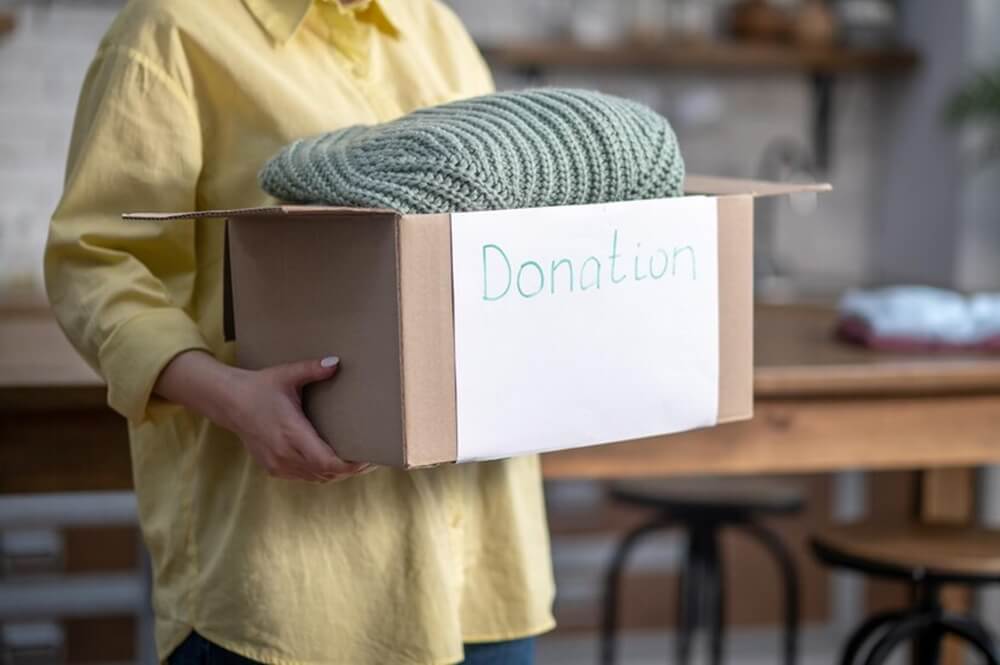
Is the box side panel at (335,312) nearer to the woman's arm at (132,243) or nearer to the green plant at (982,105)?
the woman's arm at (132,243)

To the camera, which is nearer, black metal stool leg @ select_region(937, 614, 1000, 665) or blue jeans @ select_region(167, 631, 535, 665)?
blue jeans @ select_region(167, 631, 535, 665)

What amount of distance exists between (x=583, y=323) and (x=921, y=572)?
40.3 inches

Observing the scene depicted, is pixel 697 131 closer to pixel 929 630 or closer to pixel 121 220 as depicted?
pixel 929 630

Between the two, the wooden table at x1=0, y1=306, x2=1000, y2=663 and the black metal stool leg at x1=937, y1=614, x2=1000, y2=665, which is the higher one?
the wooden table at x1=0, y1=306, x2=1000, y2=663

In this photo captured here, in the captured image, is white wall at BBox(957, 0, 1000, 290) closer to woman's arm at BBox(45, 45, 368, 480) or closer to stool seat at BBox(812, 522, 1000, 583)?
→ stool seat at BBox(812, 522, 1000, 583)

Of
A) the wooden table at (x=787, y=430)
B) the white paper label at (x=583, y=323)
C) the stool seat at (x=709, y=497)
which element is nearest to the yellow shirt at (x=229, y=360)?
the white paper label at (x=583, y=323)

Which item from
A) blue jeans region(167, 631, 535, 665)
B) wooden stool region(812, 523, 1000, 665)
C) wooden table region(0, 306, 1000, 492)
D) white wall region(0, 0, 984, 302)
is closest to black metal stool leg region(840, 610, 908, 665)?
wooden stool region(812, 523, 1000, 665)

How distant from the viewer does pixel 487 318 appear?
882mm

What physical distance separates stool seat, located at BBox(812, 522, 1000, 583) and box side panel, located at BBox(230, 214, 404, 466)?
1106 mm

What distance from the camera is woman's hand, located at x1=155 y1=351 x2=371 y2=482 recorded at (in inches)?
35.2

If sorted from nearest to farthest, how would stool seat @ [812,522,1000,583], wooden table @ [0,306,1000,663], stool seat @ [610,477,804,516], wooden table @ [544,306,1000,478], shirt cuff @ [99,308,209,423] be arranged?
shirt cuff @ [99,308,209,423] → wooden table @ [0,306,1000,663] → wooden table @ [544,306,1000,478] → stool seat @ [812,522,1000,583] → stool seat @ [610,477,804,516]

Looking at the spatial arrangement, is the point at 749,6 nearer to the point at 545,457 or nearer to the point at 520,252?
the point at 545,457

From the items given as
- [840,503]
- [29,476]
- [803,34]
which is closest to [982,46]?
[803,34]

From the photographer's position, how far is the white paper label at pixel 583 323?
878mm
